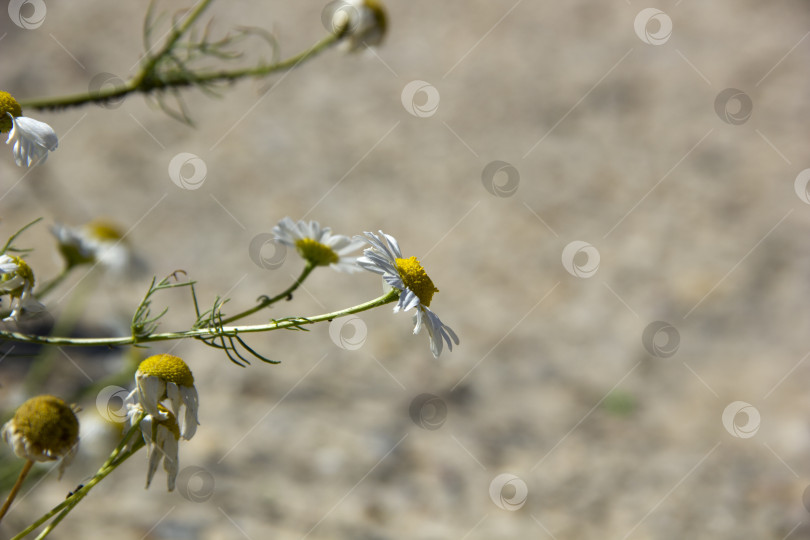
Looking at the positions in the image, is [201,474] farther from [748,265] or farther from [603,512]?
[748,265]

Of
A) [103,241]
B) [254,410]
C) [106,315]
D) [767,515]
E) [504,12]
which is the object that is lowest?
[106,315]

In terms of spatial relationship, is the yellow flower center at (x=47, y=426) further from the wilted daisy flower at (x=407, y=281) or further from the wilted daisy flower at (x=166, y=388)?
the wilted daisy flower at (x=407, y=281)

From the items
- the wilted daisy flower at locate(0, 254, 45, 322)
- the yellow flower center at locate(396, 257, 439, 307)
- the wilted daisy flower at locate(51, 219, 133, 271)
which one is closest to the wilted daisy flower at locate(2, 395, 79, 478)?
the wilted daisy flower at locate(0, 254, 45, 322)

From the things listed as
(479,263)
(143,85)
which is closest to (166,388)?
(143,85)

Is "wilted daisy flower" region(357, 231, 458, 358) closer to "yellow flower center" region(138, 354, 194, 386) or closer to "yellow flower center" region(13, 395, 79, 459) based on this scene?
"yellow flower center" region(138, 354, 194, 386)

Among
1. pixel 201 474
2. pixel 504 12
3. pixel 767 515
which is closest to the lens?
pixel 201 474

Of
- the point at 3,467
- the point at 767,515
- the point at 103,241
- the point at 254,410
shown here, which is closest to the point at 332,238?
the point at 103,241

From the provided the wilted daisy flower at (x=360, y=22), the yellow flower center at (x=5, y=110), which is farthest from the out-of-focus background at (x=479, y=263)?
the yellow flower center at (x=5, y=110)

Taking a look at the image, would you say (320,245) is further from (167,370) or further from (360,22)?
(360,22)
